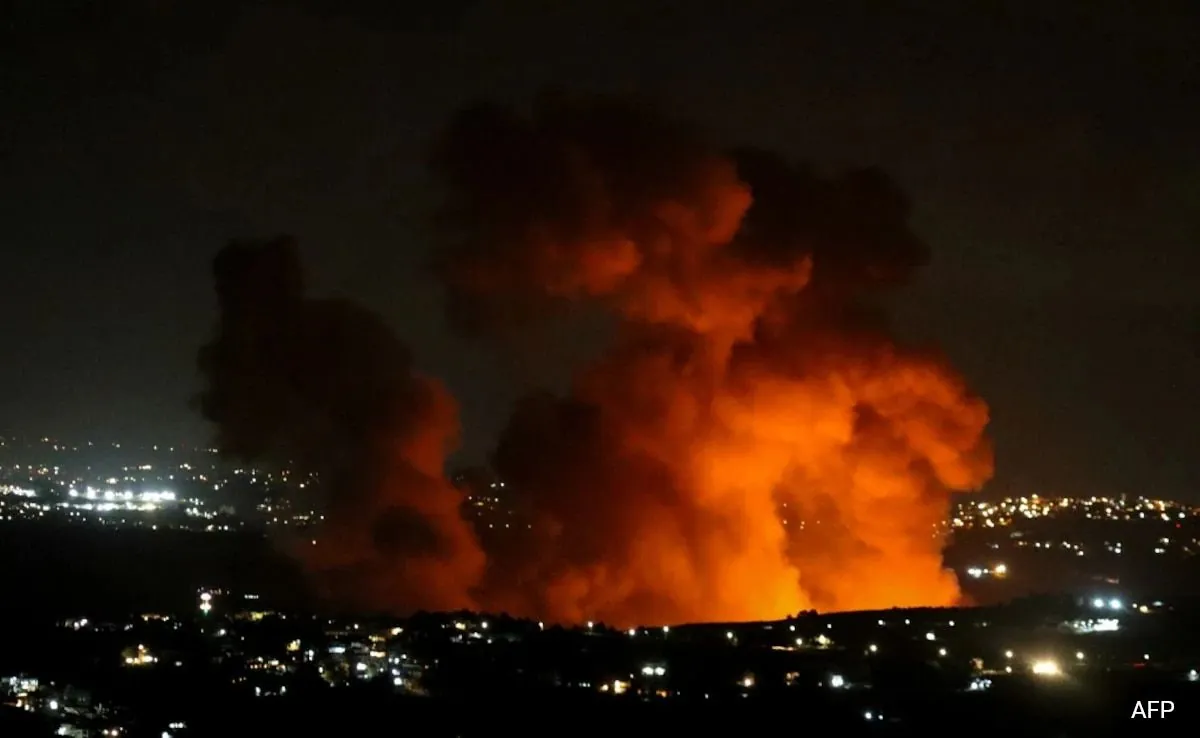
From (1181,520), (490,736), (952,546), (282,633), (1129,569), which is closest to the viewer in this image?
(490,736)

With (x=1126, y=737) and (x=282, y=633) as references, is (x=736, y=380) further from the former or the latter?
(x=1126, y=737)

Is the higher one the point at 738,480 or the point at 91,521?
the point at 91,521

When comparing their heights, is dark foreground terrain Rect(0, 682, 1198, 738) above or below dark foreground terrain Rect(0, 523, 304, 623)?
below

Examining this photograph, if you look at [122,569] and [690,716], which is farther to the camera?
[122,569]

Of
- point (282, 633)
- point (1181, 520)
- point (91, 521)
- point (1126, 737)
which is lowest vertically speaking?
point (1126, 737)


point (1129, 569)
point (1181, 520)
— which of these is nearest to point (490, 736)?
point (1129, 569)

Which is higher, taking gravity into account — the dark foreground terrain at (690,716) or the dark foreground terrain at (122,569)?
the dark foreground terrain at (122,569)

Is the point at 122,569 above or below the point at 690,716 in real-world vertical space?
above

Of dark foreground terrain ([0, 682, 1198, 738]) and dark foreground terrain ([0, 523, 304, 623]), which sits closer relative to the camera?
dark foreground terrain ([0, 682, 1198, 738])

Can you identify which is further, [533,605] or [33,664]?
[533,605]

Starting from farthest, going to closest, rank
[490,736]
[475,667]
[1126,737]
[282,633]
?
[282,633], [475,667], [490,736], [1126,737]

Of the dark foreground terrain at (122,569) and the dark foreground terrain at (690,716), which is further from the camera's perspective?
the dark foreground terrain at (122,569)
